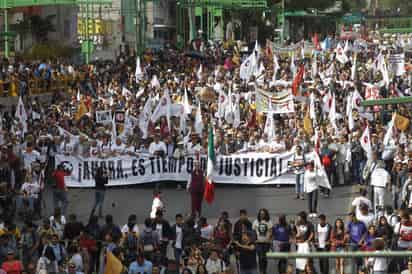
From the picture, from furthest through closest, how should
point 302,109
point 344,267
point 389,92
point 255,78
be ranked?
point 255,78, point 389,92, point 302,109, point 344,267

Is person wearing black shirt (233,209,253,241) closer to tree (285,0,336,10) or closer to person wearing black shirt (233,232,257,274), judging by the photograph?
person wearing black shirt (233,232,257,274)

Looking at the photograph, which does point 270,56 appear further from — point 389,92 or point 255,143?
point 255,143

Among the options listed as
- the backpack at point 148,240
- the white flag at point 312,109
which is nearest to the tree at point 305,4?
the white flag at point 312,109

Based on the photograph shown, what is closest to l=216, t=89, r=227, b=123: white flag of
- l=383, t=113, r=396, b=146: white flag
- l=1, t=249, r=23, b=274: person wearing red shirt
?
l=383, t=113, r=396, b=146: white flag

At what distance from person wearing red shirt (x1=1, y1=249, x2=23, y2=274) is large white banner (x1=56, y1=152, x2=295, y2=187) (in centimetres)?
964

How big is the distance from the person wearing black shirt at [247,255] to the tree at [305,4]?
94538 millimetres

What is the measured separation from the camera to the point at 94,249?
55.0ft

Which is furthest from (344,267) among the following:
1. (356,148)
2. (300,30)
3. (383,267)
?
(300,30)

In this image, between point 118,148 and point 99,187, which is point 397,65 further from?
point 99,187

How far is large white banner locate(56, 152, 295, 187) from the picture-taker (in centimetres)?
2488

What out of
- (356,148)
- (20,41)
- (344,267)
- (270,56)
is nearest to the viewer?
(344,267)

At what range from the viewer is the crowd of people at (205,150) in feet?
52.7

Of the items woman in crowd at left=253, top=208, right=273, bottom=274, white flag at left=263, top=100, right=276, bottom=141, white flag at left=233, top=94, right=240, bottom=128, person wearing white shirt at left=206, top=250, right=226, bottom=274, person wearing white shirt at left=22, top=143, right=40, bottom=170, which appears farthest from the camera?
white flag at left=233, top=94, right=240, bottom=128

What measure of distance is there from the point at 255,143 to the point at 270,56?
2363 cm
